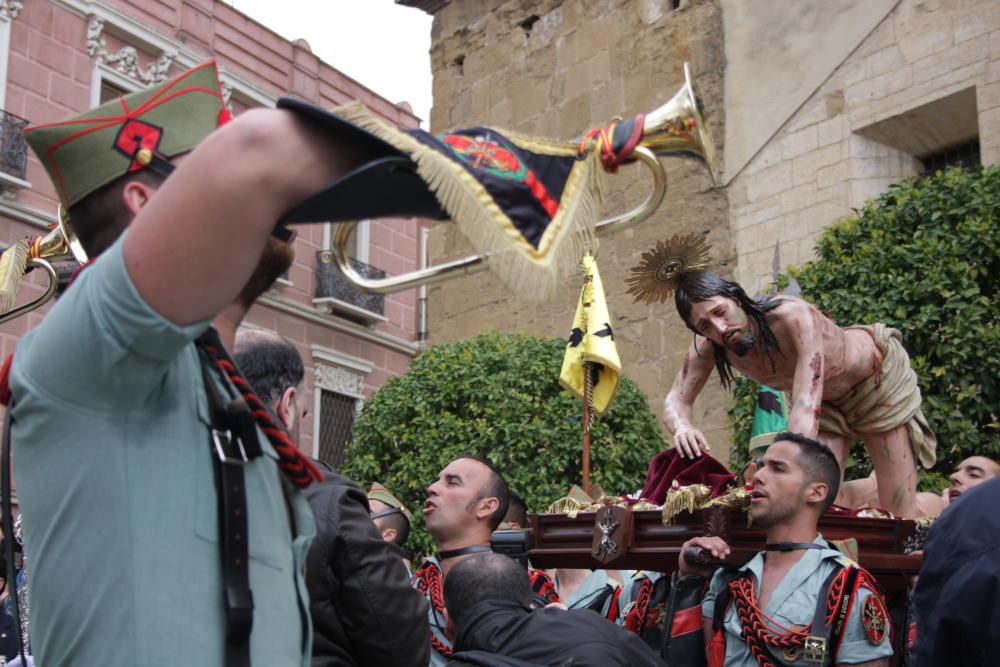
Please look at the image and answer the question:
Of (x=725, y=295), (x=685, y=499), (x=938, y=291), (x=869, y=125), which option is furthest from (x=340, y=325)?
(x=685, y=499)

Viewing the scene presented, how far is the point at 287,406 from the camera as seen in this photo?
8.89ft

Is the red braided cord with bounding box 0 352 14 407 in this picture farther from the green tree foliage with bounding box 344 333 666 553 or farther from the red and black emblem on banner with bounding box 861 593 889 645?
the green tree foliage with bounding box 344 333 666 553

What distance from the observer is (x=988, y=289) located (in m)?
8.14

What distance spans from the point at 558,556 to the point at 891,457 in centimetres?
167

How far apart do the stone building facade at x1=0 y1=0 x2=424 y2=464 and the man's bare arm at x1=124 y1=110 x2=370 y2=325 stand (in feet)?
42.9

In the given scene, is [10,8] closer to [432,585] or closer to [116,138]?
[432,585]

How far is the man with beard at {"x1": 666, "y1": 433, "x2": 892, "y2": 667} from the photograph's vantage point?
3.76m

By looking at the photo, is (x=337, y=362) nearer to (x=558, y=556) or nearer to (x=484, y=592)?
(x=558, y=556)

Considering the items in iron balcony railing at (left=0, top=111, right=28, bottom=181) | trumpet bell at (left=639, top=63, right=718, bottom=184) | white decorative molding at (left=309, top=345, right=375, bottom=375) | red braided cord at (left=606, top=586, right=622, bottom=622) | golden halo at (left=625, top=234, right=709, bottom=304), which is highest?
iron balcony railing at (left=0, top=111, right=28, bottom=181)

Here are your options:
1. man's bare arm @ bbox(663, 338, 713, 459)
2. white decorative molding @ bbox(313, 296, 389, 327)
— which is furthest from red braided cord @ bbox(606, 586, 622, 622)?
white decorative molding @ bbox(313, 296, 389, 327)

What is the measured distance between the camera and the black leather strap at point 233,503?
1425 millimetres

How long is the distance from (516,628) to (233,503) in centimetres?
205

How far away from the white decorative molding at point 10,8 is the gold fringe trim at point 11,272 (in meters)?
10.9

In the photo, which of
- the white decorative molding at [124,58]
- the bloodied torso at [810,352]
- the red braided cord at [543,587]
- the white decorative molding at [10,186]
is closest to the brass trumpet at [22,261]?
the red braided cord at [543,587]
